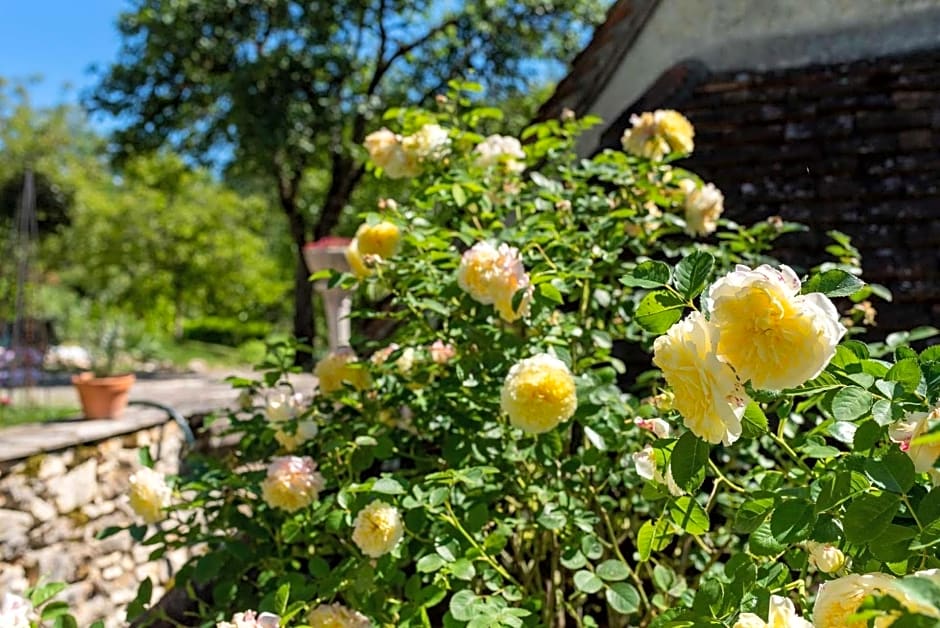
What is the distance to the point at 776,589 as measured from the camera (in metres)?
1.08

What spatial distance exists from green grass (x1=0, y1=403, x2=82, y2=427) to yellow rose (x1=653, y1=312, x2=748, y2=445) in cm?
580

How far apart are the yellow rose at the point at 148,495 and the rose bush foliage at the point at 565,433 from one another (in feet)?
0.19

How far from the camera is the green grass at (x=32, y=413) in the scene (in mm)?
5971

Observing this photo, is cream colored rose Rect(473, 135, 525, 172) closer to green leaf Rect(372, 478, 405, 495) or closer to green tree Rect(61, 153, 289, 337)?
green leaf Rect(372, 478, 405, 495)

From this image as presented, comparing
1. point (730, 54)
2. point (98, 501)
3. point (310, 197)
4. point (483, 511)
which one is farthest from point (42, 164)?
point (483, 511)

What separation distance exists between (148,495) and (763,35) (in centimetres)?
286

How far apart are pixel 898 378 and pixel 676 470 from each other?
0.26 meters

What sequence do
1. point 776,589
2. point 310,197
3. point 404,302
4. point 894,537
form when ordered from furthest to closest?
point 310,197
point 404,302
point 776,589
point 894,537

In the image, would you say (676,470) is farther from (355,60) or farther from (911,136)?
(355,60)

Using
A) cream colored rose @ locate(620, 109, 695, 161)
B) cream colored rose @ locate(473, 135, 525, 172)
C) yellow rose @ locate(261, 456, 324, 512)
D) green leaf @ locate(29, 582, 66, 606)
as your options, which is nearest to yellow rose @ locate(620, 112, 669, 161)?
cream colored rose @ locate(620, 109, 695, 161)

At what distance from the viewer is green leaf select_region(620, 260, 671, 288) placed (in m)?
0.93

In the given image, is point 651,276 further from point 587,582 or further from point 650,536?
point 587,582

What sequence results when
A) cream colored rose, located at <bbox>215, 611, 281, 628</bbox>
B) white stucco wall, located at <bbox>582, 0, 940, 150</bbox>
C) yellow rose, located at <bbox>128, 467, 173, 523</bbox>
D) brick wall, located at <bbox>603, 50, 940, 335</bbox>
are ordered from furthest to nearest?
white stucco wall, located at <bbox>582, 0, 940, 150</bbox>, brick wall, located at <bbox>603, 50, 940, 335</bbox>, yellow rose, located at <bbox>128, 467, 173, 523</bbox>, cream colored rose, located at <bbox>215, 611, 281, 628</bbox>

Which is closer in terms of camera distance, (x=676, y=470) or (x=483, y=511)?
(x=676, y=470)
